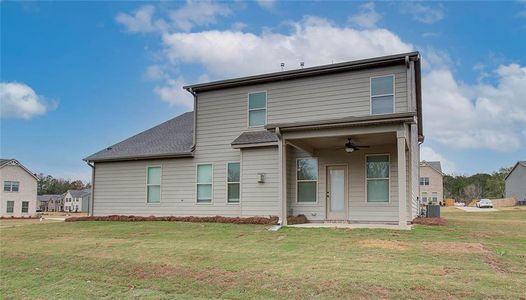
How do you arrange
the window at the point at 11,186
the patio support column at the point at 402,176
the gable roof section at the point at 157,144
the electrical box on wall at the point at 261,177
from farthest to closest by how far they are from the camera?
1. the window at the point at 11,186
2. the gable roof section at the point at 157,144
3. the electrical box on wall at the point at 261,177
4. the patio support column at the point at 402,176

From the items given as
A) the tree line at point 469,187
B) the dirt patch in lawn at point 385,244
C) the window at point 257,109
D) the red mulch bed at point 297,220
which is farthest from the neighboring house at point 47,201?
the dirt patch in lawn at point 385,244

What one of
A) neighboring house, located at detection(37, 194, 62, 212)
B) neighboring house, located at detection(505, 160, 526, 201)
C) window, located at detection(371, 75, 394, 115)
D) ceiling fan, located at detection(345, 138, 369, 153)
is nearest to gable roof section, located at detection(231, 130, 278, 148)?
ceiling fan, located at detection(345, 138, 369, 153)

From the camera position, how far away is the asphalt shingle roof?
607 inches

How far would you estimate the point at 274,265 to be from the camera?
7809 mm

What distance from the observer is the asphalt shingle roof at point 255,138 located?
1542cm

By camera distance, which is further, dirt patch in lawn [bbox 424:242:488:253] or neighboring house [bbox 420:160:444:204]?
neighboring house [bbox 420:160:444:204]

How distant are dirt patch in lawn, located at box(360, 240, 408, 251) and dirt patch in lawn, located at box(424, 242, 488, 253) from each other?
1.63ft

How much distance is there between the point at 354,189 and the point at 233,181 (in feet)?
14.9

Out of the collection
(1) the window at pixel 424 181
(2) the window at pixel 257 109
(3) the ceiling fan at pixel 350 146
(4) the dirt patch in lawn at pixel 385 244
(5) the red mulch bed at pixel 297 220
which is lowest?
(4) the dirt patch in lawn at pixel 385 244

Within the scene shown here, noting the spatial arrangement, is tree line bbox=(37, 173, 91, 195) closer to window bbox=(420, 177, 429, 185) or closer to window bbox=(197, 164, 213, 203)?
window bbox=(420, 177, 429, 185)

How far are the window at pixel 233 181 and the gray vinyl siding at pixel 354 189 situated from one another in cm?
207

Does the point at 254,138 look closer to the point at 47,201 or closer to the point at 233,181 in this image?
the point at 233,181

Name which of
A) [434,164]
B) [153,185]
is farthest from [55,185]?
[153,185]

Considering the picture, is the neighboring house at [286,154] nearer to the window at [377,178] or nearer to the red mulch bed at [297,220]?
the window at [377,178]
